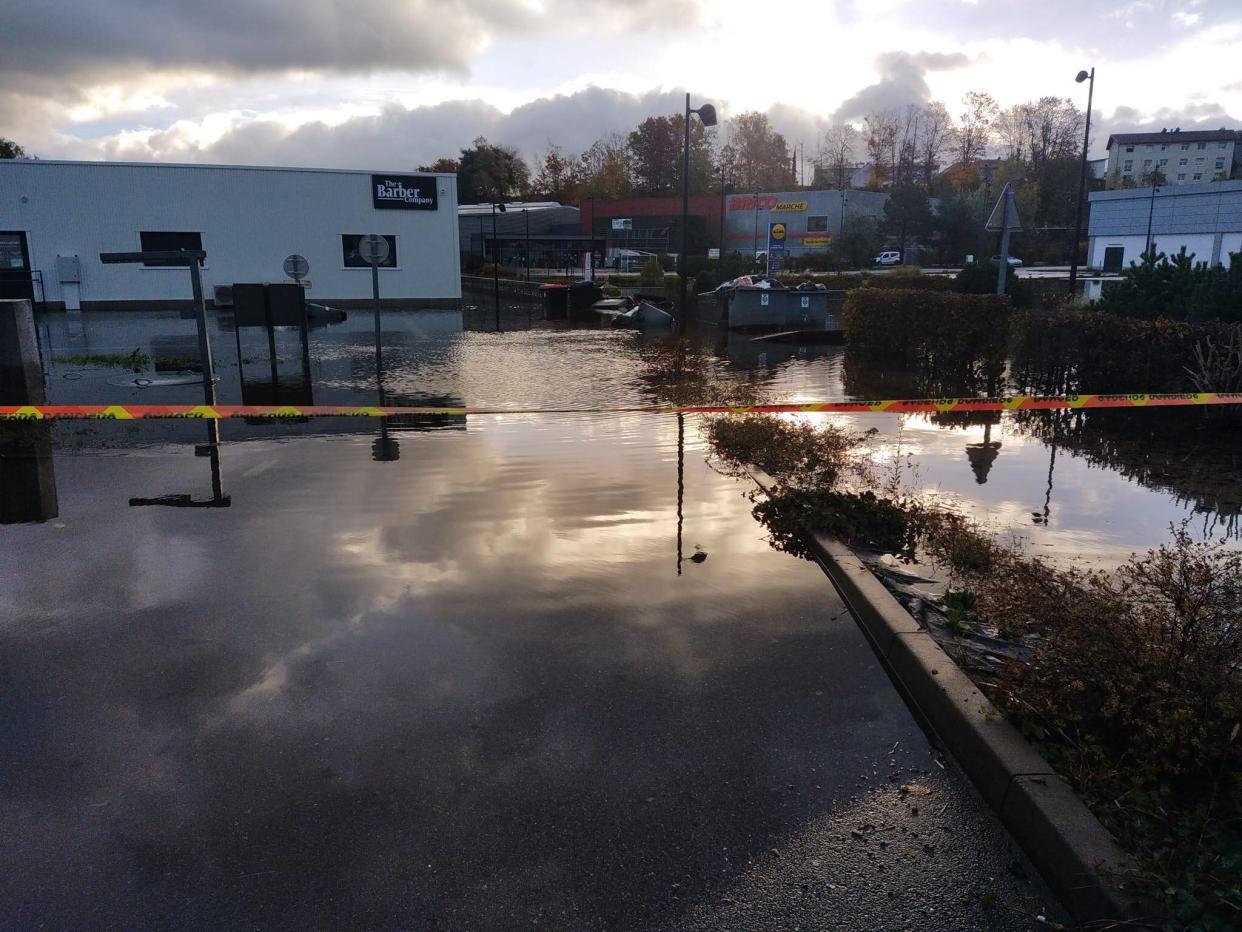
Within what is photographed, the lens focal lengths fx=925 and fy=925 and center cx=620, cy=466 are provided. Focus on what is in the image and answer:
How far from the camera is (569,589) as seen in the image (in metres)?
5.83

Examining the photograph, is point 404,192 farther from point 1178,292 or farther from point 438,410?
point 1178,292

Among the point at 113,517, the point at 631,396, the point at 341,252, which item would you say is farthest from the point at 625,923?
the point at 341,252

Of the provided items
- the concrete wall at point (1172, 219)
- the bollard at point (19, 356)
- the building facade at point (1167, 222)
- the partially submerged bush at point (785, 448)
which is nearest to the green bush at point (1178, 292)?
the partially submerged bush at point (785, 448)

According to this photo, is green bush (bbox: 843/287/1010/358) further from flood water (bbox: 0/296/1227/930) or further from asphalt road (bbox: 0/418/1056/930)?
asphalt road (bbox: 0/418/1056/930)

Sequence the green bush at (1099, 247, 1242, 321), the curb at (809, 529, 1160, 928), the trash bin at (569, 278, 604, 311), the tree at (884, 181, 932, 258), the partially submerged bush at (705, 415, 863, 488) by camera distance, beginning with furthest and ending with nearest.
Answer: the tree at (884, 181, 932, 258), the trash bin at (569, 278, 604, 311), the green bush at (1099, 247, 1242, 321), the partially submerged bush at (705, 415, 863, 488), the curb at (809, 529, 1160, 928)

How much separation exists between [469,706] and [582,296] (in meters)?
33.0

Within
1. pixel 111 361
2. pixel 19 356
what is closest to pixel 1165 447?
pixel 19 356

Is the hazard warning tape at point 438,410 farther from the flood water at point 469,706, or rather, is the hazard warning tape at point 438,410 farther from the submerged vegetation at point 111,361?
the submerged vegetation at point 111,361

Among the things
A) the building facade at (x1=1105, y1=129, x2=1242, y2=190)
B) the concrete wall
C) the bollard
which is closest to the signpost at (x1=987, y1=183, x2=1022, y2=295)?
the bollard

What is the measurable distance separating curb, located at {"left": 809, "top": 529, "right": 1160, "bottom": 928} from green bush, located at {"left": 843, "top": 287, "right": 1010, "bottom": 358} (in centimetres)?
1088

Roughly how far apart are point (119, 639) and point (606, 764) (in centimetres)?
301

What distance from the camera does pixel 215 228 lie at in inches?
1347

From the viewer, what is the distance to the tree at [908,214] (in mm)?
74375

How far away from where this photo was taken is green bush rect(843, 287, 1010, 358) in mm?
14859
